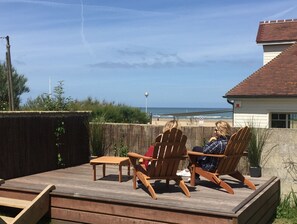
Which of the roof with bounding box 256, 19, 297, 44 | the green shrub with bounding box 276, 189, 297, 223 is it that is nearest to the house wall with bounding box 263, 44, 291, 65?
the roof with bounding box 256, 19, 297, 44

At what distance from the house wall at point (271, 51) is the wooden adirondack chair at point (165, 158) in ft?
41.0

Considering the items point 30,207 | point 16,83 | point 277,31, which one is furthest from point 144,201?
point 16,83

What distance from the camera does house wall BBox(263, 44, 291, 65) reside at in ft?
58.2

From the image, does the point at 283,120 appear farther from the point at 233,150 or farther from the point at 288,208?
the point at 233,150

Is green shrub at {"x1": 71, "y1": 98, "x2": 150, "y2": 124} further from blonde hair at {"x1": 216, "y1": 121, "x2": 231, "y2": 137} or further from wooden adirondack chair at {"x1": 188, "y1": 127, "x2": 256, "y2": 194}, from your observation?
wooden adirondack chair at {"x1": 188, "y1": 127, "x2": 256, "y2": 194}

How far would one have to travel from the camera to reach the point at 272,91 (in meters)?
14.7

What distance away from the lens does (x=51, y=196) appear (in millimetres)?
6484

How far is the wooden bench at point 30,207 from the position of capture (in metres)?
5.98

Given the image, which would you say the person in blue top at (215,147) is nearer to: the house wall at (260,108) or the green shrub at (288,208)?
the green shrub at (288,208)

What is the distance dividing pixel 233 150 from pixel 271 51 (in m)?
12.3

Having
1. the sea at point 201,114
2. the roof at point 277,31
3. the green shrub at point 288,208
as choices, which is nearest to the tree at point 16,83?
the sea at point 201,114

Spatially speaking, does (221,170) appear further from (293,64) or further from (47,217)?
(293,64)

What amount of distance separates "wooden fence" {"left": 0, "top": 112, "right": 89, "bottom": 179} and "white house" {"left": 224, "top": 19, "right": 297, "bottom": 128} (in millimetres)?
5821

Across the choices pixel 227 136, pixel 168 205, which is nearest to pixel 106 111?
pixel 227 136
